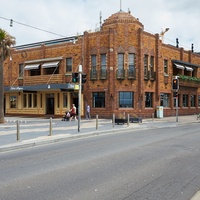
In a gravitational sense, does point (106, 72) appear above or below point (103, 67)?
below

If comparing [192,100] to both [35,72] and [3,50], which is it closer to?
[35,72]

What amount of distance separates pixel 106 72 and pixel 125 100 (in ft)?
11.4

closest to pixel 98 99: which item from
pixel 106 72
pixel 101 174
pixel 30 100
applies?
pixel 106 72

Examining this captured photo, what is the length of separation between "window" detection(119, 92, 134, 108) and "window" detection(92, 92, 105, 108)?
73.1 inches

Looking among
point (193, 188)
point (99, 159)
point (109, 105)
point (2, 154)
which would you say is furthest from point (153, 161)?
point (109, 105)

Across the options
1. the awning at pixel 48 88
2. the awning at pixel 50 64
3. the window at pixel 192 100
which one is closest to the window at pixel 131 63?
the awning at pixel 48 88

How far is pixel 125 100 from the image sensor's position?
29312 millimetres

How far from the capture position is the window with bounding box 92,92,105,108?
96.9ft

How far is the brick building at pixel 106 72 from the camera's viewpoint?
29156mm

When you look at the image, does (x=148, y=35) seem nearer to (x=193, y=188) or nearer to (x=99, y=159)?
(x=99, y=159)

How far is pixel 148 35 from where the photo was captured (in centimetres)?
3080

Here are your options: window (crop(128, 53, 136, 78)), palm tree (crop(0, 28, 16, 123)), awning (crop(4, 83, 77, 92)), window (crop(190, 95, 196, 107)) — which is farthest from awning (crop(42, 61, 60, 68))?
window (crop(190, 95, 196, 107))

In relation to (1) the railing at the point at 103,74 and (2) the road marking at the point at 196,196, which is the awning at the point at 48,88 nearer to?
(1) the railing at the point at 103,74

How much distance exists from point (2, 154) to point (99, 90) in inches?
792
